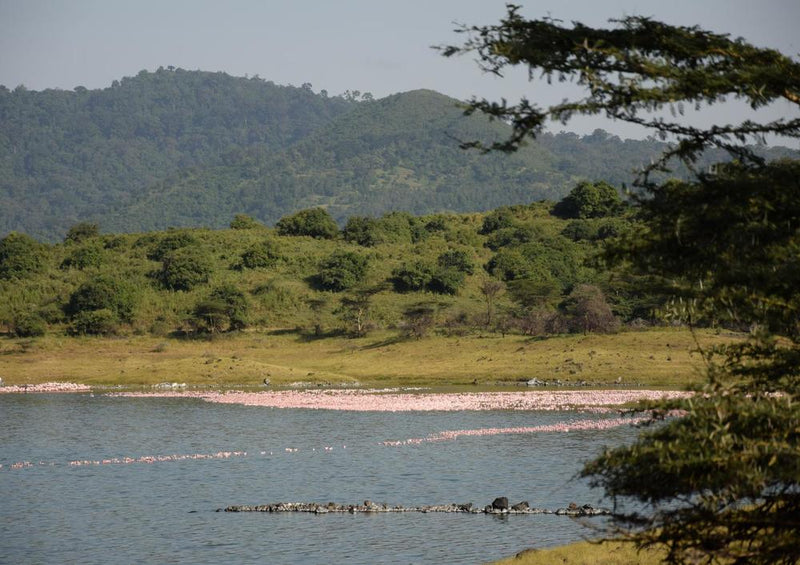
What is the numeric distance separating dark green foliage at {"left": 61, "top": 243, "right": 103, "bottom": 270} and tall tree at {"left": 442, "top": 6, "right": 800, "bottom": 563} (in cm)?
10367

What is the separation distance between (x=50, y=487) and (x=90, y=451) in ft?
25.3

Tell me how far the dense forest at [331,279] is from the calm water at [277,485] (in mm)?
34448

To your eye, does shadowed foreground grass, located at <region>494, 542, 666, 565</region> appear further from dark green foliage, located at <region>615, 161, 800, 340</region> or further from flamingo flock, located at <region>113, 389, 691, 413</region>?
flamingo flock, located at <region>113, 389, 691, 413</region>

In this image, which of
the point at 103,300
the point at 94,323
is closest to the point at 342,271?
the point at 103,300

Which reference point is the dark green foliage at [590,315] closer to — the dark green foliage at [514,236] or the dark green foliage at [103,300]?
the dark green foliage at [103,300]

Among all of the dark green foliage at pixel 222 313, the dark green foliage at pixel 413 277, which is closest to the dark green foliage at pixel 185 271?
the dark green foliage at pixel 222 313

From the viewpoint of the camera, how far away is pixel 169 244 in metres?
115

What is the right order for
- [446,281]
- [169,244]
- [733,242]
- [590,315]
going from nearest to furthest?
1. [733,242]
2. [590,315]
3. [446,281]
4. [169,244]

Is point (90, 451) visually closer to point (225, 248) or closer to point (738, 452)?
point (738, 452)

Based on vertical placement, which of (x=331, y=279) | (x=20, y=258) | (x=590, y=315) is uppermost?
(x=20, y=258)

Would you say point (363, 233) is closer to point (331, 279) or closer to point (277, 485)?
point (331, 279)

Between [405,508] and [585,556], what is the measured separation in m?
7.79

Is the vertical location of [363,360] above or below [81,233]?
below

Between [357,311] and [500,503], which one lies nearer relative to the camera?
[500,503]
